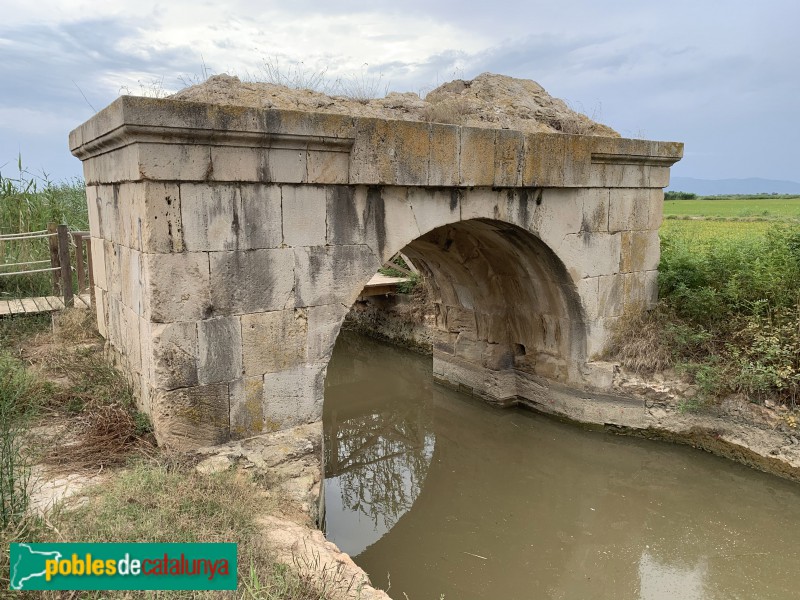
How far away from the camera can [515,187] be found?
6039mm

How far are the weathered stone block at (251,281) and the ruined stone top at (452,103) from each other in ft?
3.96

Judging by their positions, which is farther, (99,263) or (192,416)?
(99,263)

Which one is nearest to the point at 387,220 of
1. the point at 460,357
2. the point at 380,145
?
the point at 380,145

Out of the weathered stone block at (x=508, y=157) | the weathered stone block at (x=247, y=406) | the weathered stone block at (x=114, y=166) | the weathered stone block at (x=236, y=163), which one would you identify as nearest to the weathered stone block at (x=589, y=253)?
the weathered stone block at (x=508, y=157)

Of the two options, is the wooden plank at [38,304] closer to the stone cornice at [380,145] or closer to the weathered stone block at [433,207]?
the stone cornice at [380,145]

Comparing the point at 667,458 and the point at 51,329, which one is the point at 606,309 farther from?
the point at 51,329

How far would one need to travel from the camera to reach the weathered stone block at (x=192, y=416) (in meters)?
4.27

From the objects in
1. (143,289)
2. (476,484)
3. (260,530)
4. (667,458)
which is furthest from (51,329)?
(667,458)

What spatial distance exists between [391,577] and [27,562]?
2.97 m

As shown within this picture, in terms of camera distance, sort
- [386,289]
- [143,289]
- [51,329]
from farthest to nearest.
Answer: [386,289]
[51,329]
[143,289]

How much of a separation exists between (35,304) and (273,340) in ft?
15.5

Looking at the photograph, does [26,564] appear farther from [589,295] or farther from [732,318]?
[732,318]

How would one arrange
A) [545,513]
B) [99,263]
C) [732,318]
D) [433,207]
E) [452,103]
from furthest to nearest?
[732,318]
[452,103]
[99,263]
[545,513]
[433,207]

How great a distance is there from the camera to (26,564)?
2529mm
